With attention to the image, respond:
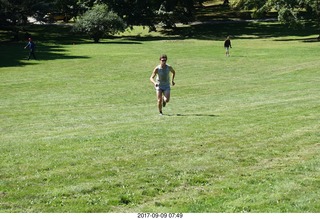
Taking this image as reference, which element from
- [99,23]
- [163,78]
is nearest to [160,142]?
[163,78]

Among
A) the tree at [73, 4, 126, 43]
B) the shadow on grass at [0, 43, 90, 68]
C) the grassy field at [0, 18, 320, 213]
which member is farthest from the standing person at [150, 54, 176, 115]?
the tree at [73, 4, 126, 43]

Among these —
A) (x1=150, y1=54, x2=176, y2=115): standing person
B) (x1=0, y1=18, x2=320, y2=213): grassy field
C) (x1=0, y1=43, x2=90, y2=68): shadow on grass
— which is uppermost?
(x1=150, y1=54, x2=176, y2=115): standing person

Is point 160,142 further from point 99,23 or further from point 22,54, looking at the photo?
point 99,23

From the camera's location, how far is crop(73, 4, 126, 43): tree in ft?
204

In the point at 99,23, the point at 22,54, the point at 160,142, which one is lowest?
the point at 22,54

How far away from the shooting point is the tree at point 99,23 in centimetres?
6231

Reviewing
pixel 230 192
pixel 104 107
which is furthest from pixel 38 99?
pixel 230 192

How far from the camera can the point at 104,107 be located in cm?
2216

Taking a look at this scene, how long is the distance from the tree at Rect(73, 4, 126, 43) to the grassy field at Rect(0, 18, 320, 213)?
27.8m

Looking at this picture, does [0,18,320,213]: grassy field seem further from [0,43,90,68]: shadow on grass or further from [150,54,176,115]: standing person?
[0,43,90,68]: shadow on grass

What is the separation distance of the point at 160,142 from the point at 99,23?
5109 cm

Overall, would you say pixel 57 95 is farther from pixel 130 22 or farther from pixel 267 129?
pixel 130 22

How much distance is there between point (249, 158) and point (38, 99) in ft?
52.1

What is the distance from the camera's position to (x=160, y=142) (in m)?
13.1
